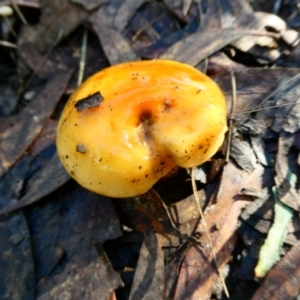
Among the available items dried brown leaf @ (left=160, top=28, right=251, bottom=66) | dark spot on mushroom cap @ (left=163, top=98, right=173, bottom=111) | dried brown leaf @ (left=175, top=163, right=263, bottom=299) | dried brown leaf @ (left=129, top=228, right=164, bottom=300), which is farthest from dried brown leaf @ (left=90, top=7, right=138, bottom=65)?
dried brown leaf @ (left=129, top=228, right=164, bottom=300)

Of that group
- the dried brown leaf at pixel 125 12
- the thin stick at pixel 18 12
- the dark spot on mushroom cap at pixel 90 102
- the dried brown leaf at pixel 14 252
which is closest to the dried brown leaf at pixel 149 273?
the dried brown leaf at pixel 14 252

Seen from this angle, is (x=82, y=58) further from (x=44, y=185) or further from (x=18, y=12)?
(x=44, y=185)

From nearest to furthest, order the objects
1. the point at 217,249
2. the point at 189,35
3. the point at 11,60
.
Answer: the point at 217,249 < the point at 189,35 < the point at 11,60

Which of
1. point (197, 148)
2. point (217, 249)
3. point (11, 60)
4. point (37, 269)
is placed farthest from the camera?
point (11, 60)

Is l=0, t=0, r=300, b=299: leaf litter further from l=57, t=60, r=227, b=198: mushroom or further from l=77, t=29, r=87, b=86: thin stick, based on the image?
l=57, t=60, r=227, b=198: mushroom

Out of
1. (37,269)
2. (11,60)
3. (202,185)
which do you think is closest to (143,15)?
(11,60)

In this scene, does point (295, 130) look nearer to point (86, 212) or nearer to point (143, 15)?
point (86, 212)

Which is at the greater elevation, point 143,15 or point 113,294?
point 143,15

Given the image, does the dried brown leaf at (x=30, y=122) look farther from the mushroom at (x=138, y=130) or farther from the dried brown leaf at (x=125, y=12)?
the mushroom at (x=138, y=130)
